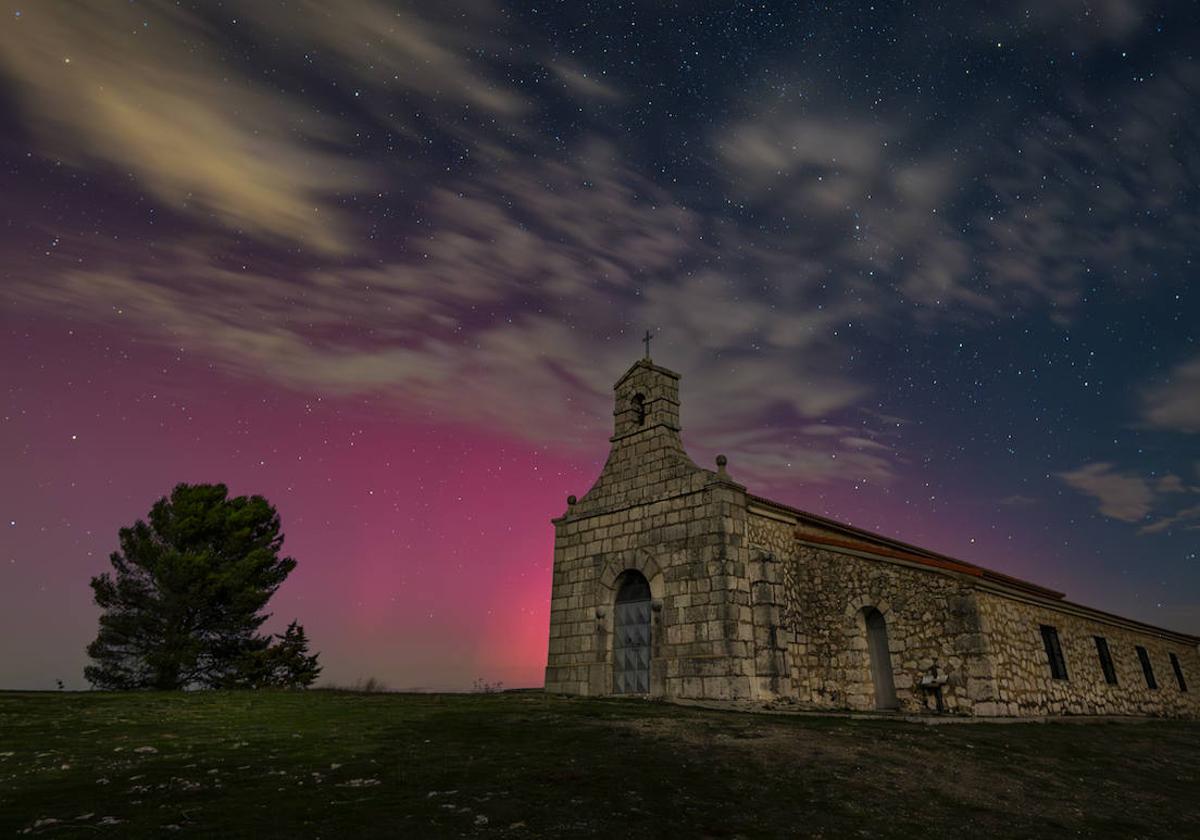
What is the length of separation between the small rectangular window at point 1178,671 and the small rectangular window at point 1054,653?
13.4 metres

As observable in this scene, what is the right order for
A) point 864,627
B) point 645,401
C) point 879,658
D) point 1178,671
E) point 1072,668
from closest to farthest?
point 879,658 < point 864,627 < point 1072,668 < point 645,401 < point 1178,671

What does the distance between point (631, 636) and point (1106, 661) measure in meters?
15.3

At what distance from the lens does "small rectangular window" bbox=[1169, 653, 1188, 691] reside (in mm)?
25781

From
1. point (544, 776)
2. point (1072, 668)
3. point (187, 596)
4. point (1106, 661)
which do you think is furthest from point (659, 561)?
point (187, 596)

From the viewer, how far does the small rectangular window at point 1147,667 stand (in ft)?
75.2

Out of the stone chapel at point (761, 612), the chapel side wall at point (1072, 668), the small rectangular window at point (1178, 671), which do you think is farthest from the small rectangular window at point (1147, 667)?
the stone chapel at point (761, 612)

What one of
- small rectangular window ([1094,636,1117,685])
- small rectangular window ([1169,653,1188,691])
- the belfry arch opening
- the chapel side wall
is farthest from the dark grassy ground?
small rectangular window ([1169,653,1188,691])

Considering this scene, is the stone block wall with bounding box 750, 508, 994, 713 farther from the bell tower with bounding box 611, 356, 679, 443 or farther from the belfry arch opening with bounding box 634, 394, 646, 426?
the belfry arch opening with bounding box 634, 394, 646, 426

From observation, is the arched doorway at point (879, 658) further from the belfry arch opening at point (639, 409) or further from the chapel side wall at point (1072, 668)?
the belfry arch opening at point (639, 409)

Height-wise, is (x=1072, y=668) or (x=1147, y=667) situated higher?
(x=1147, y=667)

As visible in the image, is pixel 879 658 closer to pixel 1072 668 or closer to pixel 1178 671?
pixel 1072 668

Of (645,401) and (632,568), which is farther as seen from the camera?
(645,401)

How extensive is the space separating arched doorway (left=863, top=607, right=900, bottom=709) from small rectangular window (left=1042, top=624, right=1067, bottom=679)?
4761 millimetres

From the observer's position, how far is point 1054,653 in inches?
681
